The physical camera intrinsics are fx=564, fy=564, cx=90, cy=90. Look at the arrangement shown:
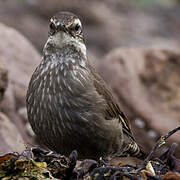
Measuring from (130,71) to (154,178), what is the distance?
16.9ft

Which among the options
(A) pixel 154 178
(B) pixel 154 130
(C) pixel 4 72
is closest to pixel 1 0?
(B) pixel 154 130

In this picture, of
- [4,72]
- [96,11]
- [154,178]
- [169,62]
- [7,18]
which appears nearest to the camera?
[154,178]

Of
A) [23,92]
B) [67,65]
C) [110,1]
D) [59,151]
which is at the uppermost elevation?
[110,1]

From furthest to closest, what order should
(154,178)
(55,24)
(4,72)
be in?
(4,72) < (55,24) < (154,178)

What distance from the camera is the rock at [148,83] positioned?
28.8 feet

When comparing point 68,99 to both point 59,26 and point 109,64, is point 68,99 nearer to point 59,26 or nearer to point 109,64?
point 59,26

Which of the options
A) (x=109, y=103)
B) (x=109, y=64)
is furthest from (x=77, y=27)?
(x=109, y=64)

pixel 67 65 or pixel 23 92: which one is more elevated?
pixel 23 92

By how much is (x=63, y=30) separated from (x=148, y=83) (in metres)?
3.95

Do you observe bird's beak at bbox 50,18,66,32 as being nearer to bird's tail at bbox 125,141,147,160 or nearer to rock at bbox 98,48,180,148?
bird's tail at bbox 125,141,147,160

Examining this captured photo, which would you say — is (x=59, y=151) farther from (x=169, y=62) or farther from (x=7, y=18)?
(x=7, y=18)

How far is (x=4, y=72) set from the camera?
6352 millimetres

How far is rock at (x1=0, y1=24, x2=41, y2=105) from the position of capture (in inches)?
316

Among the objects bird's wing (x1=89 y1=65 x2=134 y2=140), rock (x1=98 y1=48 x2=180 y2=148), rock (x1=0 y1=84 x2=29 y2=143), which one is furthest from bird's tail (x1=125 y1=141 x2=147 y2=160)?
rock (x1=98 y1=48 x2=180 y2=148)
